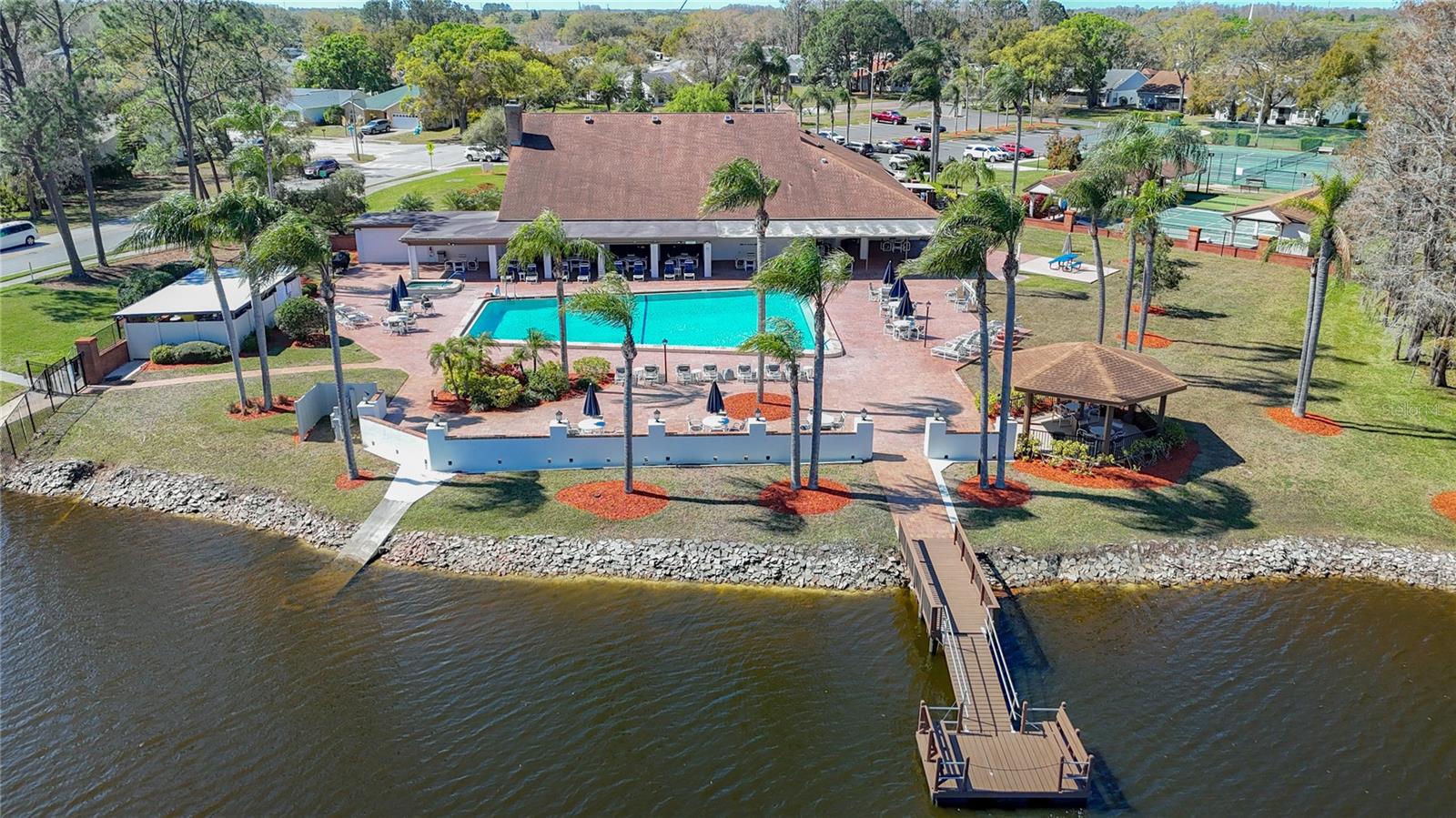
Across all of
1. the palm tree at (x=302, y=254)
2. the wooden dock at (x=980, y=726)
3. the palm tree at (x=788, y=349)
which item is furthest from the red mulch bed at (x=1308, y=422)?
the palm tree at (x=302, y=254)

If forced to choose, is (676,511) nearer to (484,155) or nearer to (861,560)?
(861,560)

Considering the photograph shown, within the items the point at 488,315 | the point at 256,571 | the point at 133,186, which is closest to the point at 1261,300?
the point at 488,315

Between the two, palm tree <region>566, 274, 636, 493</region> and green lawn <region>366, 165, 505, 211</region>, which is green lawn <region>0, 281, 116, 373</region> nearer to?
green lawn <region>366, 165, 505, 211</region>

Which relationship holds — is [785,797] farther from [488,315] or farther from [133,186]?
[133,186]

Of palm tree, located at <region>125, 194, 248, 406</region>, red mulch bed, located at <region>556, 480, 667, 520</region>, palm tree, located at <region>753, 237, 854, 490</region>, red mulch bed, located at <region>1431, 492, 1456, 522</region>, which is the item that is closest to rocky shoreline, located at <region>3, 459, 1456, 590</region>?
red mulch bed, located at <region>556, 480, 667, 520</region>

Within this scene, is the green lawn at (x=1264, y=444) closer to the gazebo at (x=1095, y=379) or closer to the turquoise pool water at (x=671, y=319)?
the gazebo at (x=1095, y=379)
